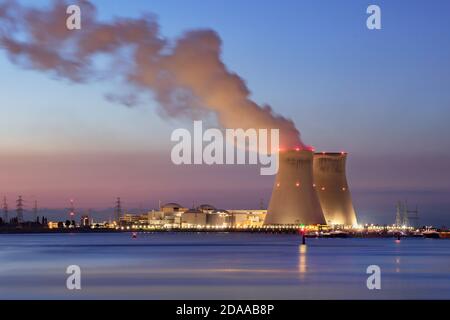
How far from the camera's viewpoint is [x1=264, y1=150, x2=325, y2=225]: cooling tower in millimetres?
64812

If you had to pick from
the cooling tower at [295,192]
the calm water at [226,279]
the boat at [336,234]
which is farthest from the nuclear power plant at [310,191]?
the calm water at [226,279]

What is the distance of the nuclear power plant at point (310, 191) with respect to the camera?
213 feet

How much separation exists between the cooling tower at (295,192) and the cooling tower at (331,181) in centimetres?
405

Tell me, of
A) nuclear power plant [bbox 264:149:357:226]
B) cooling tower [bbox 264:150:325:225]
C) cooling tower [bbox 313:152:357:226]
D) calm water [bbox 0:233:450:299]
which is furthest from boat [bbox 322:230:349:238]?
calm water [bbox 0:233:450:299]

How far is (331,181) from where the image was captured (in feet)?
242

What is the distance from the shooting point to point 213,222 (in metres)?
129

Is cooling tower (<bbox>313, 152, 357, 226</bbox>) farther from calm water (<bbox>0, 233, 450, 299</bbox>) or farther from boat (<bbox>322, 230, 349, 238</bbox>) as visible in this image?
calm water (<bbox>0, 233, 450, 299</bbox>)

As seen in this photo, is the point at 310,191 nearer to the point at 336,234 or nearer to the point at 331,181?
the point at 331,181

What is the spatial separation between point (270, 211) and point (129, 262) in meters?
31.2

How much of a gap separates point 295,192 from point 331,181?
8622 mm

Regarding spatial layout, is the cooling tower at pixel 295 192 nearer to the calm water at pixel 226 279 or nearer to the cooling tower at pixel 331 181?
the cooling tower at pixel 331 181

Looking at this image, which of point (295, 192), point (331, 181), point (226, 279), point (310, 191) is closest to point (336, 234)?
point (331, 181)
